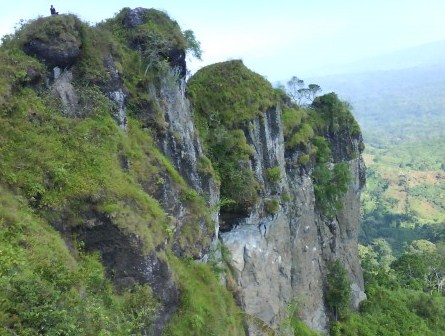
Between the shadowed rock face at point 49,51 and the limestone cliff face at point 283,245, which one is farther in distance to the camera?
the limestone cliff face at point 283,245

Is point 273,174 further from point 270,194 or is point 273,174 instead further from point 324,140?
point 324,140

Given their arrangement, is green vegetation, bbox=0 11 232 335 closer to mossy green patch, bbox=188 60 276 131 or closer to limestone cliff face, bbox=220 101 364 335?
limestone cliff face, bbox=220 101 364 335

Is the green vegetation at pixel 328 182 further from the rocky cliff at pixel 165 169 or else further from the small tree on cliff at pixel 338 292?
the small tree on cliff at pixel 338 292

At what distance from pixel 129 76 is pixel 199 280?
26.8 feet

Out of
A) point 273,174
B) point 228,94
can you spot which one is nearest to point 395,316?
point 273,174

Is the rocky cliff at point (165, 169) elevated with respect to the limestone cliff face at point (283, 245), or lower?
elevated

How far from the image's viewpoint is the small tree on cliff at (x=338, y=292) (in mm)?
28266

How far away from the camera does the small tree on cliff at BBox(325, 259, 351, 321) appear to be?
92.7 ft

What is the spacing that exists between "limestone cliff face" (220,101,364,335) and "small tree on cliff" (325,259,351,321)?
60 centimetres

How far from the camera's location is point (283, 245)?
23766mm

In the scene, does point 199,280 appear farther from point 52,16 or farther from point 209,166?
point 52,16

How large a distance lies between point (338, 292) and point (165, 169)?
55.2 ft

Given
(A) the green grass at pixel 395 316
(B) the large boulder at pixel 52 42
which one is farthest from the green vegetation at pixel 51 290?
(A) the green grass at pixel 395 316

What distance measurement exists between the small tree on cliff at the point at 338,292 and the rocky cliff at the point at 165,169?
548 millimetres
